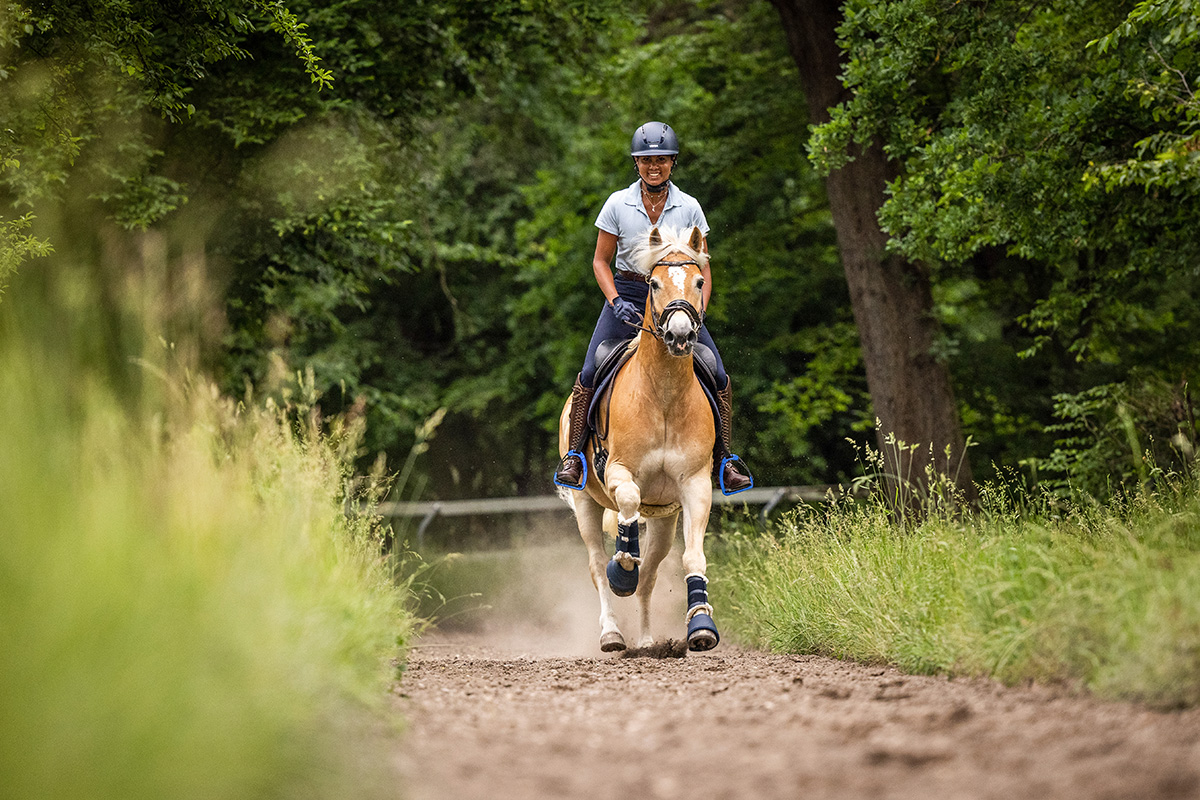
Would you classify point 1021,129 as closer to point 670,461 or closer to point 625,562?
point 670,461

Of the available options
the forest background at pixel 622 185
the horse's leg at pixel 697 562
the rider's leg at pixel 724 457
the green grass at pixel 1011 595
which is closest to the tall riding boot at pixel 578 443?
the rider's leg at pixel 724 457

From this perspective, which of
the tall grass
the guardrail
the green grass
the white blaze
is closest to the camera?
the tall grass

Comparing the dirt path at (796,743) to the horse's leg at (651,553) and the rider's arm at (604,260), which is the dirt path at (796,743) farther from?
the rider's arm at (604,260)

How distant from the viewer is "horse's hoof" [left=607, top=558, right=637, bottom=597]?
8.42 m

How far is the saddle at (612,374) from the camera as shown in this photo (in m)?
8.45

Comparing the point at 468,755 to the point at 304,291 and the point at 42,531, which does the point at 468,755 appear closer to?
the point at 42,531

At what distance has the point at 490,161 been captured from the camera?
79.1 feet

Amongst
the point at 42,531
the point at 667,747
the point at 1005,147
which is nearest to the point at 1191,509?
the point at 667,747

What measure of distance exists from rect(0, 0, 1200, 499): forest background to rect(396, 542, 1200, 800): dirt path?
4.91ft

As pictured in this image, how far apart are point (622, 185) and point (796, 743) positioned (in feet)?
56.0

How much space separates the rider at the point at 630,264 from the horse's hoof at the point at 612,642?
1.21 m

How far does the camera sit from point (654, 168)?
8.32 meters

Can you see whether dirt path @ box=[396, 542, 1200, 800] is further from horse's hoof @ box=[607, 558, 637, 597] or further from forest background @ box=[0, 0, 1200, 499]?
horse's hoof @ box=[607, 558, 637, 597]

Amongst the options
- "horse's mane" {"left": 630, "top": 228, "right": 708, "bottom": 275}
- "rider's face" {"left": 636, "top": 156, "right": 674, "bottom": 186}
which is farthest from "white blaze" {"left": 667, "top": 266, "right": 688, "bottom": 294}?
"rider's face" {"left": 636, "top": 156, "right": 674, "bottom": 186}
